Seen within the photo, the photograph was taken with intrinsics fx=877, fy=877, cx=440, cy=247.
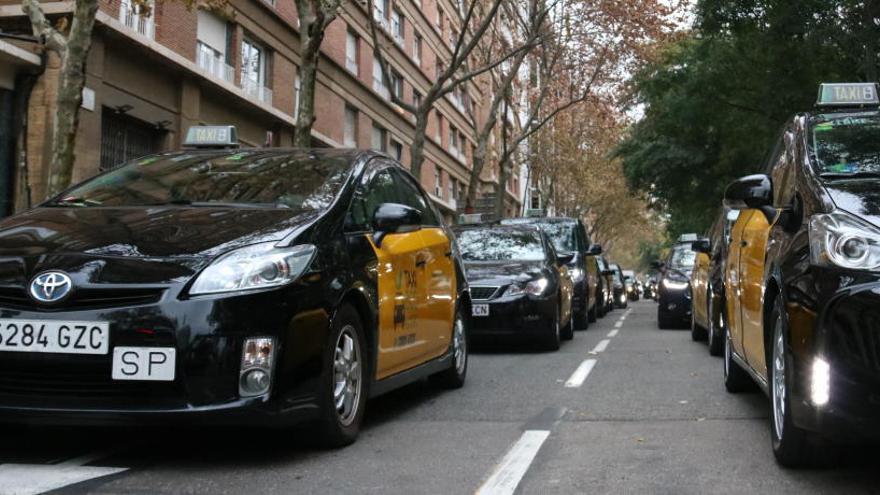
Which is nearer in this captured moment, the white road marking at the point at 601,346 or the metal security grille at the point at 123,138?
the white road marking at the point at 601,346

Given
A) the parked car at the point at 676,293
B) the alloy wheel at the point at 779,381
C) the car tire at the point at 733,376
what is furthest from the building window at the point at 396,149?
the alloy wheel at the point at 779,381

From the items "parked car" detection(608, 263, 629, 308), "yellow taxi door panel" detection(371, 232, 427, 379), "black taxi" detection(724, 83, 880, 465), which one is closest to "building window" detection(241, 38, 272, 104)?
"parked car" detection(608, 263, 629, 308)

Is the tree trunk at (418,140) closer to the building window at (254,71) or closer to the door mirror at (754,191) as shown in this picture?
the building window at (254,71)

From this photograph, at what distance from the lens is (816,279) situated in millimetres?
3352

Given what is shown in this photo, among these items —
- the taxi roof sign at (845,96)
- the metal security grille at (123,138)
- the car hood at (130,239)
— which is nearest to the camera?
the car hood at (130,239)

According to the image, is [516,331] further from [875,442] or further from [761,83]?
[761,83]

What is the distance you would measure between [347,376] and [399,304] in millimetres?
811

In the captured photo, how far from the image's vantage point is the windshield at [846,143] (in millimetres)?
4223

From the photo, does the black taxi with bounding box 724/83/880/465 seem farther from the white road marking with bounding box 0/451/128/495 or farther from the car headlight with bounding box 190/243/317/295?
the white road marking with bounding box 0/451/128/495

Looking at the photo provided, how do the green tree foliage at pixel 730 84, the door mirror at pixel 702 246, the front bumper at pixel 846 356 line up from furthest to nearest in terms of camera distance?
1. the green tree foliage at pixel 730 84
2. the door mirror at pixel 702 246
3. the front bumper at pixel 846 356

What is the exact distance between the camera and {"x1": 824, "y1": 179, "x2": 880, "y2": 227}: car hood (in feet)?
11.5

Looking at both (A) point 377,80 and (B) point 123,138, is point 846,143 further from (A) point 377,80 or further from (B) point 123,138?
(A) point 377,80

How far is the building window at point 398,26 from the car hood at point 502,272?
25.1 m

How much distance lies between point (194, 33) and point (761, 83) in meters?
12.0
